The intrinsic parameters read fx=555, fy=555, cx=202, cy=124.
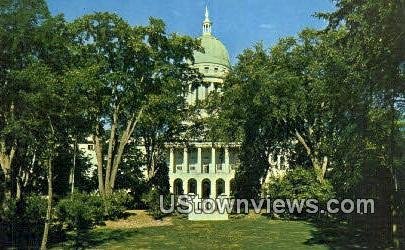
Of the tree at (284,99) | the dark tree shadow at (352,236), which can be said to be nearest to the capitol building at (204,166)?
the tree at (284,99)

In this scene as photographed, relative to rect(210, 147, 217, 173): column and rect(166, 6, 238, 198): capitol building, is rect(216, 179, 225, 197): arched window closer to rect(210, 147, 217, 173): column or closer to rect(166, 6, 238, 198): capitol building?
rect(166, 6, 238, 198): capitol building

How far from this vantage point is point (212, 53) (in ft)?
316

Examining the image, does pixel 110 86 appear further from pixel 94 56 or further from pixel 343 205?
pixel 343 205

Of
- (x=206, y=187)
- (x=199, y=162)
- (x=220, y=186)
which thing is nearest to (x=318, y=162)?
(x=199, y=162)

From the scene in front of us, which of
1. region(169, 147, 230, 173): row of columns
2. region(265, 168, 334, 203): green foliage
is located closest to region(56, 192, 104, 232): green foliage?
region(265, 168, 334, 203): green foliage

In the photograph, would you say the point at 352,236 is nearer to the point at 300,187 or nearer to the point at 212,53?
the point at 300,187

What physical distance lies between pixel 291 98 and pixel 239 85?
17.9 feet

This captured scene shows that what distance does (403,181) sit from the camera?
28.3 meters

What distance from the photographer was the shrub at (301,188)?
36312 mm

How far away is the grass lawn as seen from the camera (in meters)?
26.0

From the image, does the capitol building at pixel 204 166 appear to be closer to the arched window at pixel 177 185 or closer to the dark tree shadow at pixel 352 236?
the arched window at pixel 177 185

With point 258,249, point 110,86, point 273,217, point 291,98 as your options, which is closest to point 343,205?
point 273,217

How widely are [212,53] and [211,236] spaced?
69463 millimetres

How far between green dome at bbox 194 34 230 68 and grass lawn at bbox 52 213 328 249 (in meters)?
59.8
